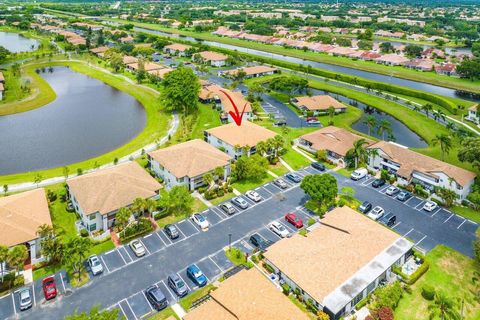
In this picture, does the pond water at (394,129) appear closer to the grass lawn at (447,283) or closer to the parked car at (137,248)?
the grass lawn at (447,283)

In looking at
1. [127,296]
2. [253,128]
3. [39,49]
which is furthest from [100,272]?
[39,49]

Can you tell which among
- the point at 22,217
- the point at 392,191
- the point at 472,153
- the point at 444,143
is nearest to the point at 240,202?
the point at 392,191

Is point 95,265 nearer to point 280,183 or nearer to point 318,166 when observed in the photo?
point 280,183

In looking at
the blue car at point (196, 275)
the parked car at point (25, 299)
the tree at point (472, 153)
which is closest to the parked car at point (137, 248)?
the blue car at point (196, 275)

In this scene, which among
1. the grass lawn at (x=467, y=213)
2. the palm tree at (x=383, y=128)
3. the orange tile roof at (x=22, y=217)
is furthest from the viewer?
the palm tree at (x=383, y=128)

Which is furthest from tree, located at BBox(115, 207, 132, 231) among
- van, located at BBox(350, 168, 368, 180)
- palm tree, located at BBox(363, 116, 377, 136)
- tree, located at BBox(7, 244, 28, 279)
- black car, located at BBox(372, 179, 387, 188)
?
palm tree, located at BBox(363, 116, 377, 136)

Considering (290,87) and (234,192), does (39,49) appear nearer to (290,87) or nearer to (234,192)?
(290,87)

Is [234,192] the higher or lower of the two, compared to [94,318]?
lower
